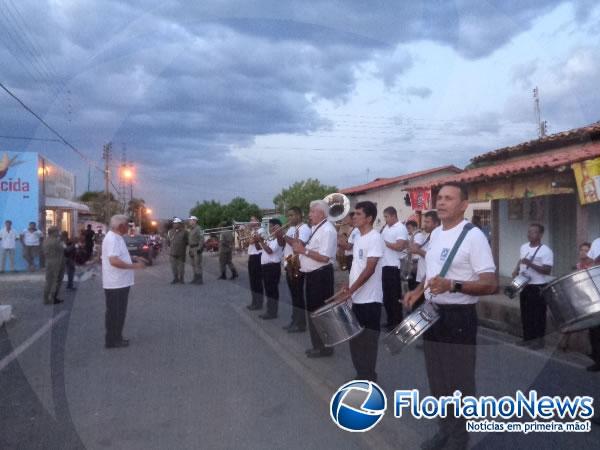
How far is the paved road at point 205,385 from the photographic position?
163 inches

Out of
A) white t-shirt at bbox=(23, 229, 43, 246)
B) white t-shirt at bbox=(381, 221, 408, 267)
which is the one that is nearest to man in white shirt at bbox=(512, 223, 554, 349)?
white t-shirt at bbox=(381, 221, 408, 267)

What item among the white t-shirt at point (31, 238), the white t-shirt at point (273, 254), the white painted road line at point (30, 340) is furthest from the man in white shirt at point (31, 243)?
the white t-shirt at point (273, 254)

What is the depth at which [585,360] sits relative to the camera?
627 cm

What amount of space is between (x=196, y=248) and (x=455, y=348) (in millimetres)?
12273

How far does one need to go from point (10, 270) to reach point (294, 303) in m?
14.2

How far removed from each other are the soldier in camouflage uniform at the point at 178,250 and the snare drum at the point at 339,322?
10657 mm

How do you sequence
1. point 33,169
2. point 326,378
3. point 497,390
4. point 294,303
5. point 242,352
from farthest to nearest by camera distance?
point 33,169 → point 294,303 → point 242,352 → point 326,378 → point 497,390

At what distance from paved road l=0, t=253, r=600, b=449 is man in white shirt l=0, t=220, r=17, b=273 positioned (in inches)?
401

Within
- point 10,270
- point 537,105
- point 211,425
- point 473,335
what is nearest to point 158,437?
point 211,425

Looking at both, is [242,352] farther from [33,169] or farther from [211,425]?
[33,169]

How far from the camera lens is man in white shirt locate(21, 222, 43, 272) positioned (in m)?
17.8

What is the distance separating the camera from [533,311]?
6.83 m

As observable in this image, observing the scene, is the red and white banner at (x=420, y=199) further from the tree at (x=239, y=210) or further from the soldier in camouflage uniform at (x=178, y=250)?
the tree at (x=239, y=210)

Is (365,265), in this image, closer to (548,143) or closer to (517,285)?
(517,285)
